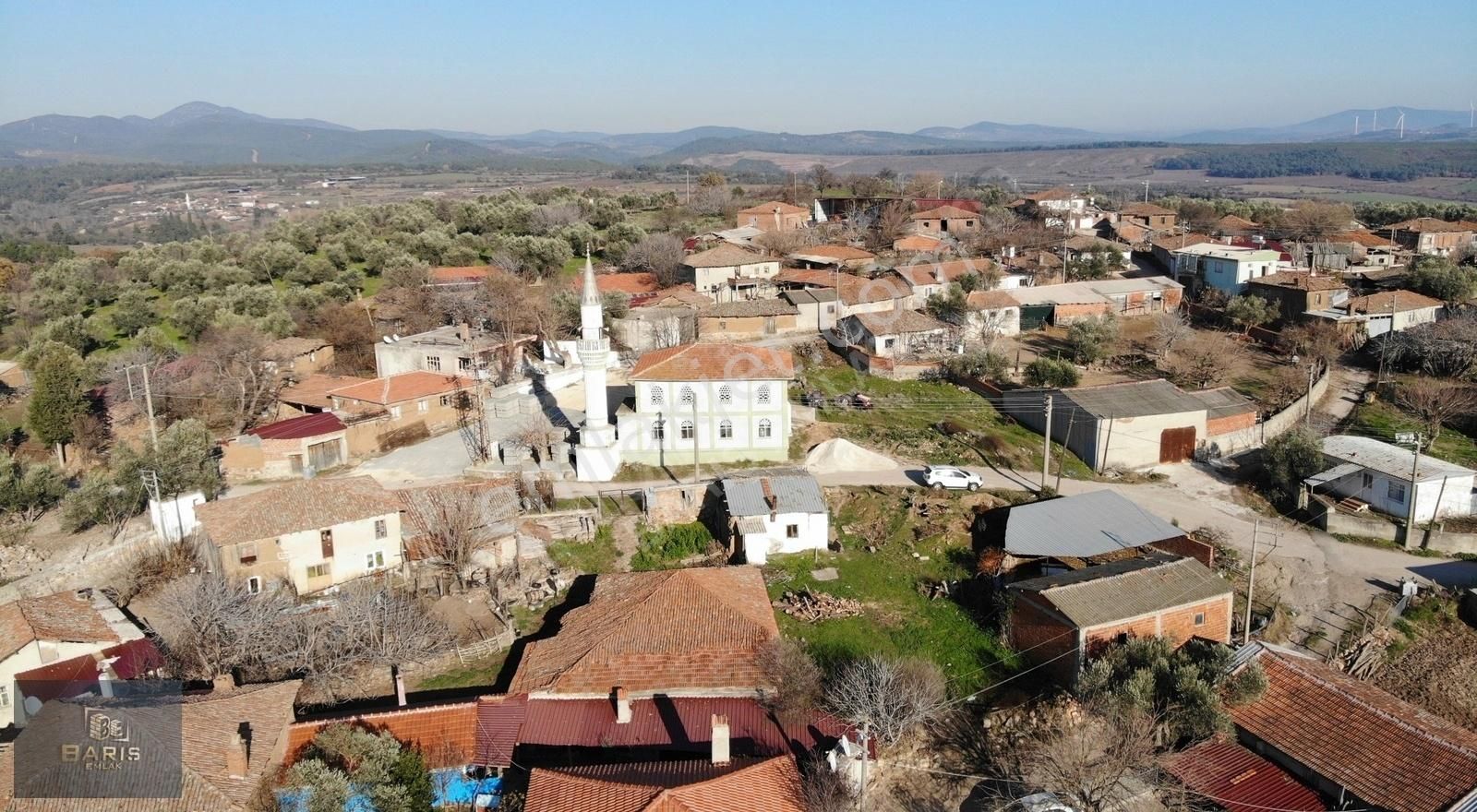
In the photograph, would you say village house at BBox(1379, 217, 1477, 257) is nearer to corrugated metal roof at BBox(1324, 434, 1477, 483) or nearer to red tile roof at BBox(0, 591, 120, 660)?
corrugated metal roof at BBox(1324, 434, 1477, 483)

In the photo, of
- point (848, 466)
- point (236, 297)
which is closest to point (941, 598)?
point (848, 466)

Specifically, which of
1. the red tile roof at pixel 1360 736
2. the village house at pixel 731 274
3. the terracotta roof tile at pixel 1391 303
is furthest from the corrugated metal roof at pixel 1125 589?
the village house at pixel 731 274

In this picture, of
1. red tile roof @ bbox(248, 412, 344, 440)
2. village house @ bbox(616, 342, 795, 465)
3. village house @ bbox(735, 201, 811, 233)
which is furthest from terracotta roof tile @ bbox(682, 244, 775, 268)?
red tile roof @ bbox(248, 412, 344, 440)

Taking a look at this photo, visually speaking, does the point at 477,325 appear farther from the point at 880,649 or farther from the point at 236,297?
the point at 880,649

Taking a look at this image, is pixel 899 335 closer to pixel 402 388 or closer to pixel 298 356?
pixel 402 388

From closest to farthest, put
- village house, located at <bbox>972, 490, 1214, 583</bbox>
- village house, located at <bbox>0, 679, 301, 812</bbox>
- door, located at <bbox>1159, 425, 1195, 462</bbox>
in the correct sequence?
village house, located at <bbox>0, 679, 301, 812</bbox>
village house, located at <bbox>972, 490, 1214, 583</bbox>
door, located at <bbox>1159, 425, 1195, 462</bbox>
